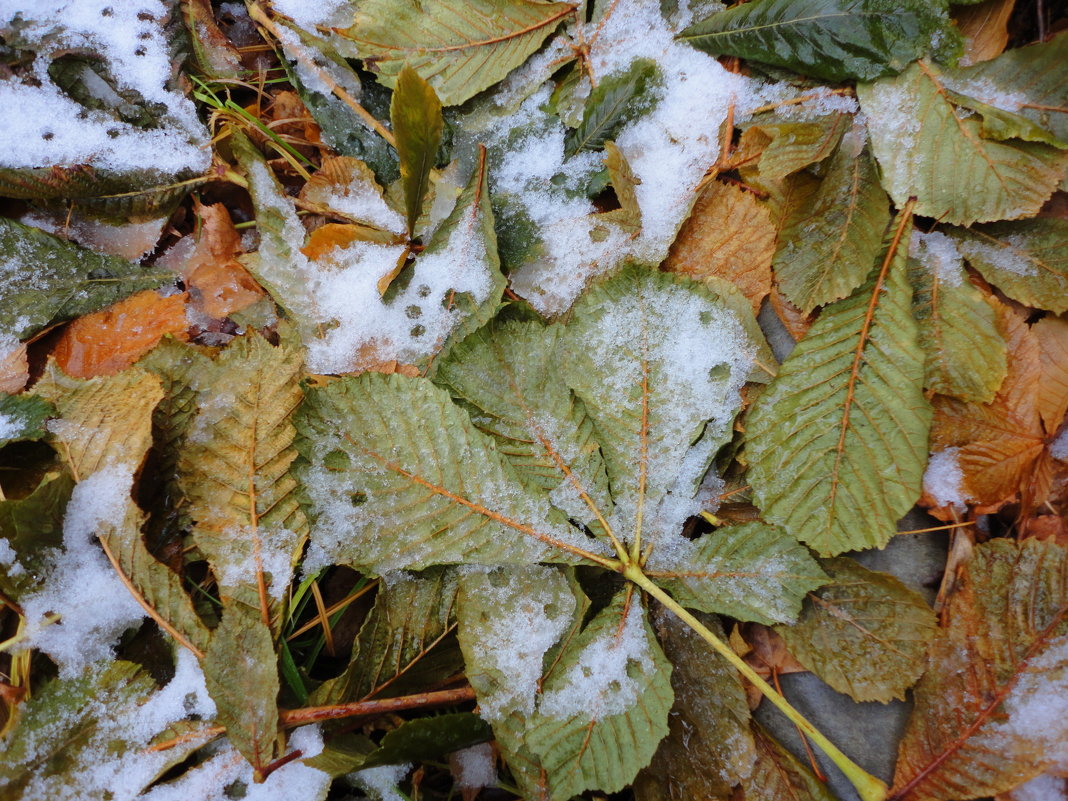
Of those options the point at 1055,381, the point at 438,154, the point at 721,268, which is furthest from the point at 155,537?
the point at 1055,381

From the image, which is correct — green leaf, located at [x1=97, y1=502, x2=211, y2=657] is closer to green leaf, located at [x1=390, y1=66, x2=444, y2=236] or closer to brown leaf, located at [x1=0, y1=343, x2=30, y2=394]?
brown leaf, located at [x1=0, y1=343, x2=30, y2=394]

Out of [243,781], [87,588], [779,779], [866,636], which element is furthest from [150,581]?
[866,636]

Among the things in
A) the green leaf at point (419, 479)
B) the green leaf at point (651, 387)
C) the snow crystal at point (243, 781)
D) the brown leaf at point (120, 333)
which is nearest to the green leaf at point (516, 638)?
the green leaf at point (419, 479)

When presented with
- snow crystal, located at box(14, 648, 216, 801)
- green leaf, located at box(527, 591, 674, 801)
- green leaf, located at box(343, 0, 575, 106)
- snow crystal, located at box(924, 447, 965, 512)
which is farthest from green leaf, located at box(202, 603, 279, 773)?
snow crystal, located at box(924, 447, 965, 512)

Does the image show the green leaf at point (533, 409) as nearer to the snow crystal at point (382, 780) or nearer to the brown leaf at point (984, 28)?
the snow crystal at point (382, 780)

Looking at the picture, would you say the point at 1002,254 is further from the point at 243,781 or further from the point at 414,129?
the point at 243,781

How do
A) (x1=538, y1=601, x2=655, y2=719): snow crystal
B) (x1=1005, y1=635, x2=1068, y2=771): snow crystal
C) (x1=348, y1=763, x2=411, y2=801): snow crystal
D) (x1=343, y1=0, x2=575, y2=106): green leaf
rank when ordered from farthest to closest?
1. (x1=343, y1=0, x2=575, y2=106): green leaf
2. (x1=348, y1=763, x2=411, y2=801): snow crystal
3. (x1=538, y1=601, x2=655, y2=719): snow crystal
4. (x1=1005, y1=635, x2=1068, y2=771): snow crystal
